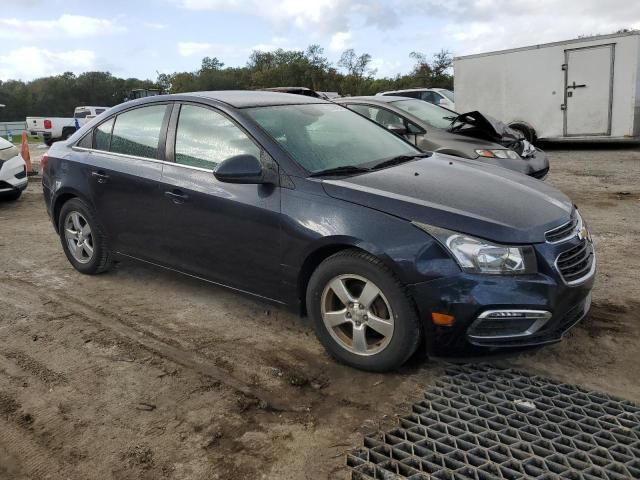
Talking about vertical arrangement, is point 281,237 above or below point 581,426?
above

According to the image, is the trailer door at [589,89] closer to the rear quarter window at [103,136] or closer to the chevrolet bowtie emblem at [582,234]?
the chevrolet bowtie emblem at [582,234]

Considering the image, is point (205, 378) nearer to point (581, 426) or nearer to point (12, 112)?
point (581, 426)

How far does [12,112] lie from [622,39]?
71719 mm

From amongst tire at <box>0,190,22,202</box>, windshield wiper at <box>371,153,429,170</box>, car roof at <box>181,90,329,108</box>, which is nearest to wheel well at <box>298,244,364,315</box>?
windshield wiper at <box>371,153,429,170</box>

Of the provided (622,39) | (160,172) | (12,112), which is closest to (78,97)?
(12,112)

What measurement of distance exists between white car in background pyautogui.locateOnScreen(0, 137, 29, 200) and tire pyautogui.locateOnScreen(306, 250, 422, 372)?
7.08m

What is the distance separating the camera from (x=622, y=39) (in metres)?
12.6

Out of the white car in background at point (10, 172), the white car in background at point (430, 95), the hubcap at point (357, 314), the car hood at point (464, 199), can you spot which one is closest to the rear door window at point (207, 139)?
the car hood at point (464, 199)

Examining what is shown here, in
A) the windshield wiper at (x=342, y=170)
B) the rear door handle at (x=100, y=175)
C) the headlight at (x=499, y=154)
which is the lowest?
the headlight at (x=499, y=154)

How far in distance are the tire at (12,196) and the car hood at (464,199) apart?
285 inches

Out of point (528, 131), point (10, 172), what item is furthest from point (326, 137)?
point (528, 131)

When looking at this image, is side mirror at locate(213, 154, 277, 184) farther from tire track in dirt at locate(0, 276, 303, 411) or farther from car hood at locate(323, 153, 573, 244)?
tire track in dirt at locate(0, 276, 303, 411)

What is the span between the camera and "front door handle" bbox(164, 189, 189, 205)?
4.07m

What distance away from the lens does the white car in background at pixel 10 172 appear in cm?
866
